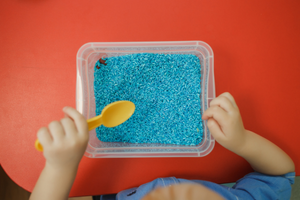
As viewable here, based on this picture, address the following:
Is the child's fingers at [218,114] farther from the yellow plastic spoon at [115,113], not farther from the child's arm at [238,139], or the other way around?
the yellow plastic spoon at [115,113]

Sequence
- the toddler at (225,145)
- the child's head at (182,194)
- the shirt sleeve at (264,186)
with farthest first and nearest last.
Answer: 1. the shirt sleeve at (264,186)
2. the toddler at (225,145)
3. the child's head at (182,194)

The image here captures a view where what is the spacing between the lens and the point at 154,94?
0.68 meters

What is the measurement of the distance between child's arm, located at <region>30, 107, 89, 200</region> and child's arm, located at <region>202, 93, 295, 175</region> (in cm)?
39

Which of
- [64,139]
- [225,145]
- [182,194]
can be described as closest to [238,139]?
[225,145]

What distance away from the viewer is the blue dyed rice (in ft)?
2.18

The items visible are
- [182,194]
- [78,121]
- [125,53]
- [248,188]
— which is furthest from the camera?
[125,53]

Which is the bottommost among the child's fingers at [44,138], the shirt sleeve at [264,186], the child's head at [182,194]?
the shirt sleeve at [264,186]

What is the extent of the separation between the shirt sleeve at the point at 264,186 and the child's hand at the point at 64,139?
0.51 metres

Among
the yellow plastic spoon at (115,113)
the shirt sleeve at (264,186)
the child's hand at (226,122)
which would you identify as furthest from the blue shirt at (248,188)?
the yellow plastic spoon at (115,113)

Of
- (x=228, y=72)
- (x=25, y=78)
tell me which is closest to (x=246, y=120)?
(x=228, y=72)

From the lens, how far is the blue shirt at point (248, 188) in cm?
56

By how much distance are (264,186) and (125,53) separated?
67 cm

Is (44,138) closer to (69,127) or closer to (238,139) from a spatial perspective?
(69,127)

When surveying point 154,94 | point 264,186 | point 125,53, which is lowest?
point 264,186
